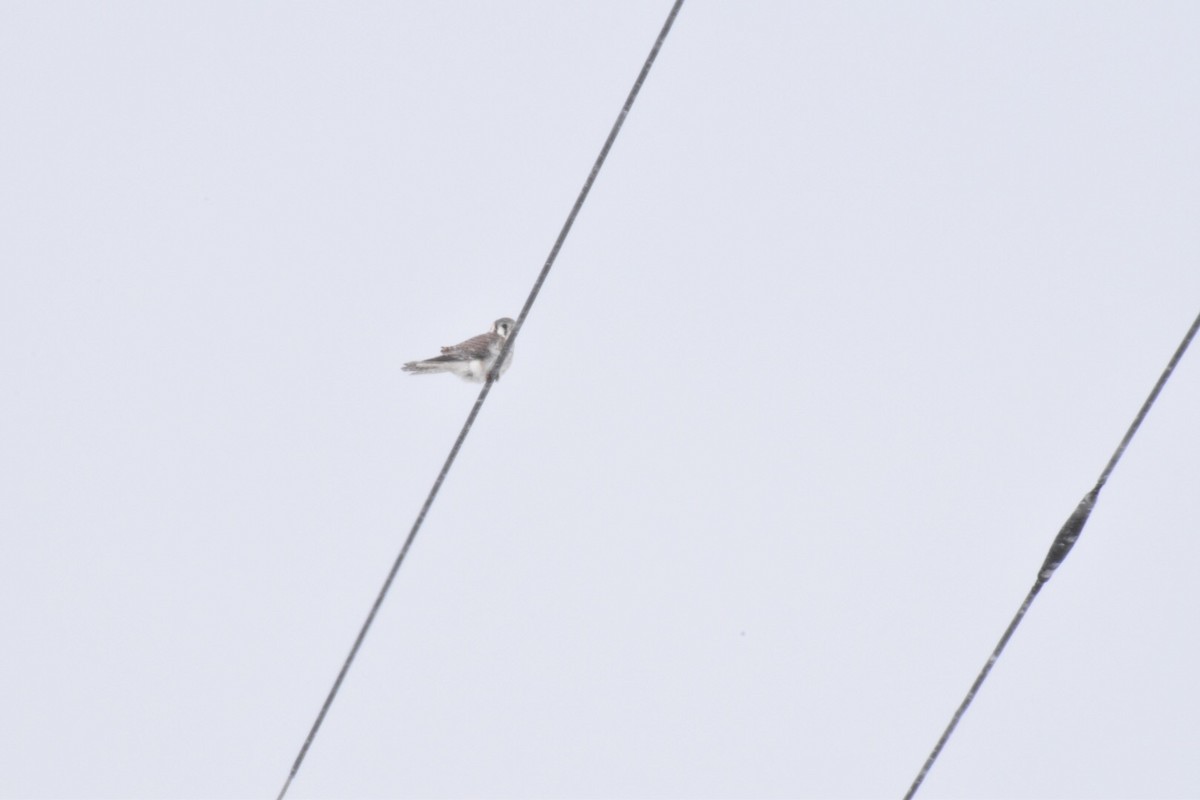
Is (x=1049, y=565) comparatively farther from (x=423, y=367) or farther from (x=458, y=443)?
(x=423, y=367)

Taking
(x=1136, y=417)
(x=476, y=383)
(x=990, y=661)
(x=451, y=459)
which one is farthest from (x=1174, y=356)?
(x=476, y=383)

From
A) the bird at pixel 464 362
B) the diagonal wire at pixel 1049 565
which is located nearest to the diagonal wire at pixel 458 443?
the diagonal wire at pixel 1049 565

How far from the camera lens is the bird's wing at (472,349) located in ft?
39.9

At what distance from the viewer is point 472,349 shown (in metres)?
12.3

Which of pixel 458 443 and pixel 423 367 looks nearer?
pixel 458 443

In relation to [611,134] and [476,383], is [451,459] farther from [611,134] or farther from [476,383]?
[476,383]

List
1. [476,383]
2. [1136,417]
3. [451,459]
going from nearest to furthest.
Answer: [1136,417], [451,459], [476,383]

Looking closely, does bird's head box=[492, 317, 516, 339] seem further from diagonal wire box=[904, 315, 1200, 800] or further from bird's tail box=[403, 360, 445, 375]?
diagonal wire box=[904, 315, 1200, 800]

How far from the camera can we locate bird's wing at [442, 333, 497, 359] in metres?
12.1

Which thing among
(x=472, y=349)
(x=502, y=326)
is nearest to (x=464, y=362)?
(x=472, y=349)

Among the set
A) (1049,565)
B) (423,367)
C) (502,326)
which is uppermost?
(1049,565)

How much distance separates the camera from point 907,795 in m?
5.75

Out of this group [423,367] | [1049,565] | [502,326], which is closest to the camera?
[1049,565]

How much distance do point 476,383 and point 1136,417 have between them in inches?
291
